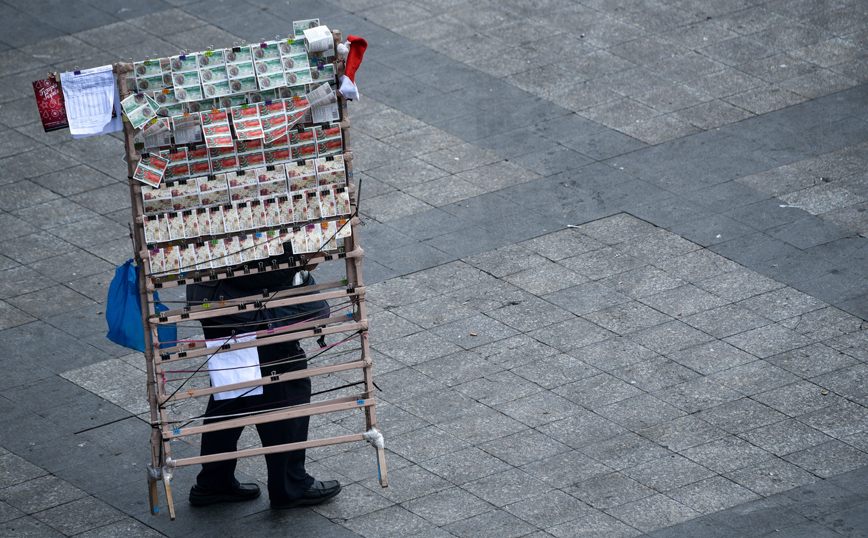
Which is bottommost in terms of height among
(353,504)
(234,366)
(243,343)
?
(353,504)

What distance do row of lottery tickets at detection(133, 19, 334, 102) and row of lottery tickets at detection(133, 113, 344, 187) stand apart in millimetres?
219

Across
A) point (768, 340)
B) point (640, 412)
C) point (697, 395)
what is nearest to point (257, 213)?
point (640, 412)

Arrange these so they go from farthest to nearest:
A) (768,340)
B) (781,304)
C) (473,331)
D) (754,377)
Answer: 1. (781,304)
2. (473,331)
3. (768,340)
4. (754,377)

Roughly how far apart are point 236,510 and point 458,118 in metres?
4.94

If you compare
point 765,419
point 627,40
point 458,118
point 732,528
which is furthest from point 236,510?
point 627,40

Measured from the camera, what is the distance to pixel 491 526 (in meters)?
5.91

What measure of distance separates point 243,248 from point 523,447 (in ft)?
6.59

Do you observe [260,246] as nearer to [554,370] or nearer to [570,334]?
[554,370]

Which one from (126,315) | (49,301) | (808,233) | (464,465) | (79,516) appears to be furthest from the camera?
(808,233)

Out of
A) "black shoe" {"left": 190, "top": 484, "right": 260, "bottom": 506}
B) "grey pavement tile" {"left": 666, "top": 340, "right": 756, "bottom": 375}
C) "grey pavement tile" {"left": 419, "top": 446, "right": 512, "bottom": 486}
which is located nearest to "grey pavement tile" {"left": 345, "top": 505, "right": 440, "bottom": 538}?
"grey pavement tile" {"left": 419, "top": 446, "right": 512, "bottom": 486}

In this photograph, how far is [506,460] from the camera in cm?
642

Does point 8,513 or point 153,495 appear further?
point 8,513

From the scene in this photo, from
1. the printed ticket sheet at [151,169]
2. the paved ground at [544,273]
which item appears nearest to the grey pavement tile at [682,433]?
the paved ground at [544,273]

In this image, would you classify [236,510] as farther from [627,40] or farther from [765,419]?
[627,40]
